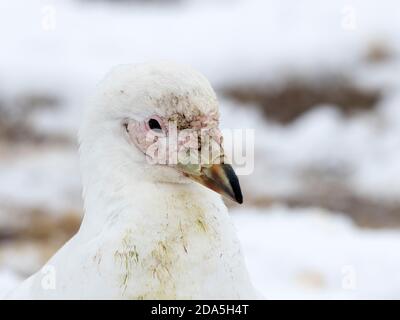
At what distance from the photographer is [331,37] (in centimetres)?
667

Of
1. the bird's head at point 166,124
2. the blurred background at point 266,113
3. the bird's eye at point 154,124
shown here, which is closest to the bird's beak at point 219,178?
the bird's head at point 166,124

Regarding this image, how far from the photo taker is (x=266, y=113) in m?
6.09

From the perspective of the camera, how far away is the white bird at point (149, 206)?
2.35 meters

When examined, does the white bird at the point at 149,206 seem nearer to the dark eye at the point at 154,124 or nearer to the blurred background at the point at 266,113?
the dark eye at the point at 154,124

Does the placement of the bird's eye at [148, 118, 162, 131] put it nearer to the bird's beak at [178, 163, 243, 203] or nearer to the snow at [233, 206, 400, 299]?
the bird's beak at [178, 163, 243, 203]

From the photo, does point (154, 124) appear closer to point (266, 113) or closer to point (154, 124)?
point (154, 124)

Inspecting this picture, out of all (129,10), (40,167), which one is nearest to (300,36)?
(129,10)

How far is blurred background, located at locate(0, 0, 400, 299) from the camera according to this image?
13.6 ft

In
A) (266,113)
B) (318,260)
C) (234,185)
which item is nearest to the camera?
(234,185)

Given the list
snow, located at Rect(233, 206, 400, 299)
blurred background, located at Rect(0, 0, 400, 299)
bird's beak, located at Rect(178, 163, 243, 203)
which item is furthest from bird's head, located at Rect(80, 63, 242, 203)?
blurred background, located at Rect(0, 0, 400, 299)

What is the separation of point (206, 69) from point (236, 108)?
0.43m

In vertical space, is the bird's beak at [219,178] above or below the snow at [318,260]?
above

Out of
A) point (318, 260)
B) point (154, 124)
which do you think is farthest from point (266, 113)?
point (154, 124)

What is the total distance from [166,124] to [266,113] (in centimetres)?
374
